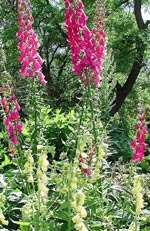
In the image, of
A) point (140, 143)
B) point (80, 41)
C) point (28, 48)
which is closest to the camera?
point (80, 41)

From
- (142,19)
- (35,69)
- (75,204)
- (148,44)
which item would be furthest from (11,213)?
(142,19)

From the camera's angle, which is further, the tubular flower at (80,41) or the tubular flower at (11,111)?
the tubular flower at (11,111)

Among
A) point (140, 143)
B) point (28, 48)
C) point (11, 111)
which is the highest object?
point (28, 48)

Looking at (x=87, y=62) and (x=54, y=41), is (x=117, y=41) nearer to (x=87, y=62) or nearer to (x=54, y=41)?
(x=54, y=41)

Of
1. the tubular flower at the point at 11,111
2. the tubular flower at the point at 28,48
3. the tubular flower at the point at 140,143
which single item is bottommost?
the tubular flower at the point at 140,143

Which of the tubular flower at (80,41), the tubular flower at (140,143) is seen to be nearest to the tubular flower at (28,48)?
the tubular flower at (80,41)

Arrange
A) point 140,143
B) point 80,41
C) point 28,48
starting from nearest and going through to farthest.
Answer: point 80,41 < point 28,48 < point 140,143

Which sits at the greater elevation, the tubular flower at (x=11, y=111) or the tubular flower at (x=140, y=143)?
the tubular flower at (x=11, y=111)

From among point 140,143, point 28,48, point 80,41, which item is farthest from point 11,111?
point 140,143

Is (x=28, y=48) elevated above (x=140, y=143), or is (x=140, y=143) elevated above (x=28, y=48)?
(x=28, y=48)

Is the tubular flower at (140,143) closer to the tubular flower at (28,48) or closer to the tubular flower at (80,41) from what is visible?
the tubular flower at (80,41)

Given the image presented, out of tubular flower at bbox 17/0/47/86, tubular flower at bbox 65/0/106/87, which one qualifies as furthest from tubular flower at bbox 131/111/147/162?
tubular flower at bbox 17/0/47/86

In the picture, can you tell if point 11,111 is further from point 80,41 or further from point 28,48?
point 80,41

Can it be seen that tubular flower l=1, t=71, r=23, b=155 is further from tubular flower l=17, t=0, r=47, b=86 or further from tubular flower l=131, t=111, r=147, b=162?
tubular flower l=131, t=111, r=147, b=162
